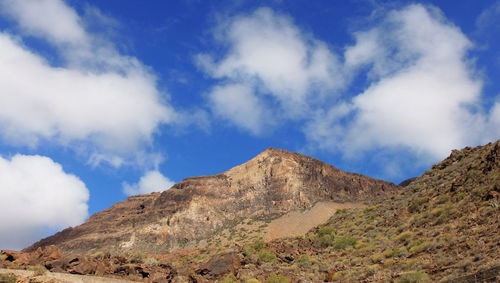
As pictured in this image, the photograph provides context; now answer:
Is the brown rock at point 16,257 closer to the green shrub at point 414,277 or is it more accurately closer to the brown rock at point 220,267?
the brown rock at point 220,267

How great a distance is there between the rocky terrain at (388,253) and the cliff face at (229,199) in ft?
180

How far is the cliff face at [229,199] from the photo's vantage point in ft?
304

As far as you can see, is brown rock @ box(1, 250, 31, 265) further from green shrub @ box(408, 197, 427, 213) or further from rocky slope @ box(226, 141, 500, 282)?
green shrub @ box(408, 197, 427, 213)

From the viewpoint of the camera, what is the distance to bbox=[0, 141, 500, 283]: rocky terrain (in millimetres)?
19156

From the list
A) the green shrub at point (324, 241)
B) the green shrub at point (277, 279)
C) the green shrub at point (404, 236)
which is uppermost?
the green shrub at point (324, 241)

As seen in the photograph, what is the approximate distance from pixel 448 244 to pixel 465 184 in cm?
1098

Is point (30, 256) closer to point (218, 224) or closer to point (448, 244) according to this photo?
point (448, 244)

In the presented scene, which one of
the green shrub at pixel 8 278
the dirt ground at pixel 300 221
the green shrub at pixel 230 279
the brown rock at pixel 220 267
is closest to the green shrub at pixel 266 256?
the brown rock at pixel 220 267

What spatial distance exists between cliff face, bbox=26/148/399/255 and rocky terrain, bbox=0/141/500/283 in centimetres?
5489

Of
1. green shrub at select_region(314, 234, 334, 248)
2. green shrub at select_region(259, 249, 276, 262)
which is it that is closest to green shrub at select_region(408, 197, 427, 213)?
green shrub at select_region(314, 234, 334, 248)

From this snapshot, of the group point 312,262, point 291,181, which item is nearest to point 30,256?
point 312,262

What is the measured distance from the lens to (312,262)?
31.6 metres

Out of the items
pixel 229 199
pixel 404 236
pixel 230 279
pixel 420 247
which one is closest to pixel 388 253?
pixel 420 247

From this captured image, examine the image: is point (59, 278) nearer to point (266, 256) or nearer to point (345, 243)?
point (266, 256)
